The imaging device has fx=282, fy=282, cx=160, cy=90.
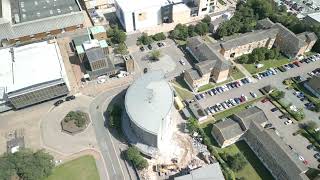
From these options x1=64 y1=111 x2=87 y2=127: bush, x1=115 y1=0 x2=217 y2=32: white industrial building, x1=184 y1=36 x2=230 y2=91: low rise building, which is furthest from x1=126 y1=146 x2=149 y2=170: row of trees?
x1=115 y1=0 x2=217 y2=32: white industrial building

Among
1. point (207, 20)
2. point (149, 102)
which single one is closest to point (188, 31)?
point (207, 20)

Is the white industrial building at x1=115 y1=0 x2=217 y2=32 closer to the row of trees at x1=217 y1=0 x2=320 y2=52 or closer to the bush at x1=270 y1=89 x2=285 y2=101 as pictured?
the row of trees at x1=217 y1=0 x2=320 y2=52

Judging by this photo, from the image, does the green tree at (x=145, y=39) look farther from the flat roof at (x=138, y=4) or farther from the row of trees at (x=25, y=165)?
the row of trees at (x=25, y=165)

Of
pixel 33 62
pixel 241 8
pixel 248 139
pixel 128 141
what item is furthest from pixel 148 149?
pixel 241 8

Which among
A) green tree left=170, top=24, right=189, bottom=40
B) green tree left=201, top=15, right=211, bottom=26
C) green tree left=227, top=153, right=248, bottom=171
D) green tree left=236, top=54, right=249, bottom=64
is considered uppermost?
green tree left=201, top=15, right=211, bottom=26

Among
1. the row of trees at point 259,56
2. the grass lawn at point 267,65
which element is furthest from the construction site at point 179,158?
the row of trees at point 259,56

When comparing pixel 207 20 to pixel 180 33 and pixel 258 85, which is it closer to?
pixel 180 33
